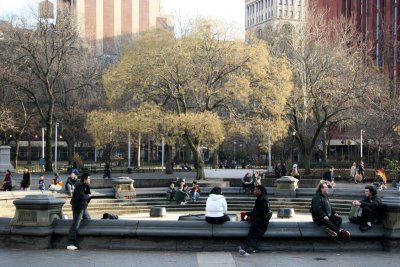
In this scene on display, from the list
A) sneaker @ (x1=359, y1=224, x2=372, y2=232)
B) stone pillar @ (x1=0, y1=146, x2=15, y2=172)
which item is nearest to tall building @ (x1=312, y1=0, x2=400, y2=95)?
stone pillar @ (x1=0, y1=146, x2=15, y2=172)

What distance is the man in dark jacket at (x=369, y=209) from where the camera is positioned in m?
12.4

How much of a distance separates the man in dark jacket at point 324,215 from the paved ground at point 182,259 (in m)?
0.49

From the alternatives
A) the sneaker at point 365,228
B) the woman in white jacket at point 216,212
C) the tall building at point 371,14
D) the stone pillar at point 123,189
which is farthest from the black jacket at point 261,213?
the tall building at point 371,14

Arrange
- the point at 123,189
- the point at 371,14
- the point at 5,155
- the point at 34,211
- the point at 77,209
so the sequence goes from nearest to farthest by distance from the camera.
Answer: the point at 77,209 < the point at 34,211 < the point at 123,189 < the point at 5,155 < the point at 371,14

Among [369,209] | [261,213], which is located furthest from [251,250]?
[369,209]

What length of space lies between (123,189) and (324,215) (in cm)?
1541

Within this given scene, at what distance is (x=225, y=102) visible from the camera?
34531mm

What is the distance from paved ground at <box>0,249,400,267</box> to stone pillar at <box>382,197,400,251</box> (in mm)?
250

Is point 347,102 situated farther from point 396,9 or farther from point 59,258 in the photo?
point 396,9

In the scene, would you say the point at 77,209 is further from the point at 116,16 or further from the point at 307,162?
the point at 116,16

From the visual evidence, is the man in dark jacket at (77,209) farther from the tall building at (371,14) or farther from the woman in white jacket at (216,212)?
the tall building at (371,14)

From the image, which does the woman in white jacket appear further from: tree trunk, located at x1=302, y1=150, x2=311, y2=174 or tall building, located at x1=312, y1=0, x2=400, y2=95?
tall building, located at x1=312, y1=0, x2=400, y2=95

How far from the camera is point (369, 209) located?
1241 cm

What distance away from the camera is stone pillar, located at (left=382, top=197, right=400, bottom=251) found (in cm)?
1226
